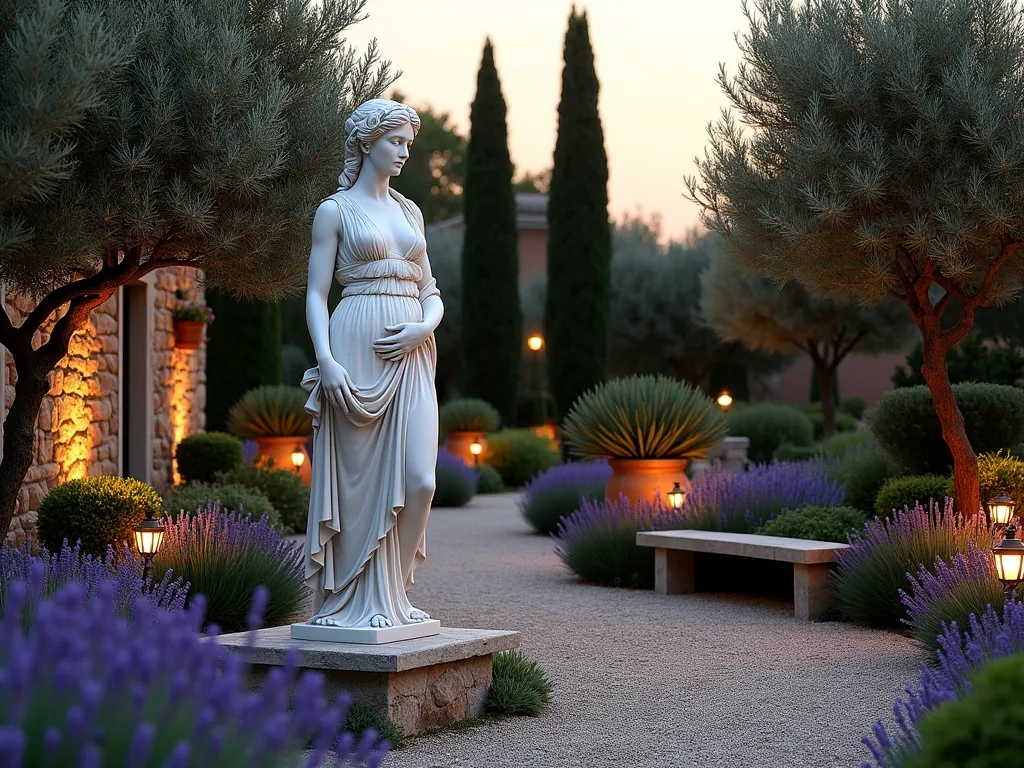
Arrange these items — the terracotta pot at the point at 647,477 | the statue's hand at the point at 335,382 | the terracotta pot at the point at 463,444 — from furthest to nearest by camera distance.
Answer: the terracotta pot at the point at 463,444
the terracotta pot at the point at 647,477
the statue's hand at the point at 335,382

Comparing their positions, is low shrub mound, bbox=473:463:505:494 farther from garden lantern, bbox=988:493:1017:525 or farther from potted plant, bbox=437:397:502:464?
garden lantern, bbox=988:493:1017:525

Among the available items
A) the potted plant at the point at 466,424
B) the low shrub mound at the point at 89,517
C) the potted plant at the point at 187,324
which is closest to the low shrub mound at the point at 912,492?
the low shrub mound at the point at 89,517

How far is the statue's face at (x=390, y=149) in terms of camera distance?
511 cm

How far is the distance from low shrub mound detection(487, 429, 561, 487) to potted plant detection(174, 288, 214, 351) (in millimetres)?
8860

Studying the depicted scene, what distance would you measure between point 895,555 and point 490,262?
17312 mm

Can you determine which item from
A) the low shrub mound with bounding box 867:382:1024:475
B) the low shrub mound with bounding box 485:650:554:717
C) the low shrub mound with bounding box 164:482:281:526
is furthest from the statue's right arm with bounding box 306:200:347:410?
the low shrub mound with bounding box 867:382:1024:475

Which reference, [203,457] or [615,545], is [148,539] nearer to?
[615,545]

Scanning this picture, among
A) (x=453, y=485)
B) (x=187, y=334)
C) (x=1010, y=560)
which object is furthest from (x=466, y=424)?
(x=1010, y=560)

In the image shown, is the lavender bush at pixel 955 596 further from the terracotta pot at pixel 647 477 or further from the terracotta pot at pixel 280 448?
the terracotta pot at pixel 280 448

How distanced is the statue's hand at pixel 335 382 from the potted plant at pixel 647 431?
6.36 m

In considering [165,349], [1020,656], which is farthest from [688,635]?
[165,349]

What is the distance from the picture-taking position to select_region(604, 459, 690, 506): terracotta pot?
36.7 feet

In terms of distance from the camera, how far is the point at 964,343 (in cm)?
1344

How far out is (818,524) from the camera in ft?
28.8
